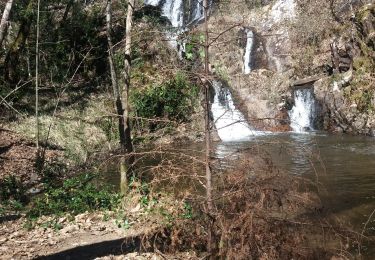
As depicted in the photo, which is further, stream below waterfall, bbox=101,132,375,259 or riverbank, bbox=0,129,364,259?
stream below waterfall, bbox=101,132,375,259

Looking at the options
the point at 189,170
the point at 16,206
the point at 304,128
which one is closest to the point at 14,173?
the point at 16,206

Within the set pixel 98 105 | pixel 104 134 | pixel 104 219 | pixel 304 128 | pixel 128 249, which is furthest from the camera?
pixel 304 128

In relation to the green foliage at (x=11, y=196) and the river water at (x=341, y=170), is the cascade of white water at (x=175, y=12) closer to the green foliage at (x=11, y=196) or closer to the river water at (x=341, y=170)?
the river water at (x=341, y=170)

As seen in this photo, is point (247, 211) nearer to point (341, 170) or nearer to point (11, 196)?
point (11, 196)

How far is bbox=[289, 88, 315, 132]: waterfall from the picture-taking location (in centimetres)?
2520

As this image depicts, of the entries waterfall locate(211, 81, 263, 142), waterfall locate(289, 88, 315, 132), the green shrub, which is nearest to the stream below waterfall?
waterfall locate(211, 81, 263, 142)

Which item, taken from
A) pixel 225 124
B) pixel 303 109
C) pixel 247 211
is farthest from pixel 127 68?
pixel 303 109

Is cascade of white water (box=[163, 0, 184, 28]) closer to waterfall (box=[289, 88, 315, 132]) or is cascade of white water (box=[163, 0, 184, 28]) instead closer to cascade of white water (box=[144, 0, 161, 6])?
cascade of white water (box=[144, 0, 161, 6])

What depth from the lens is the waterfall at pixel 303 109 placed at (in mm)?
25203

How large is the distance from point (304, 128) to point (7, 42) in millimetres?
17066

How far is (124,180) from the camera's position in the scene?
32.1 ft

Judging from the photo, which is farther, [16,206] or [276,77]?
[276,77]

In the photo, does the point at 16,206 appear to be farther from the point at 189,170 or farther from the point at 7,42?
the point at 7,42

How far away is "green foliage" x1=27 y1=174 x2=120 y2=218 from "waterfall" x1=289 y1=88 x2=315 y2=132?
17184 millimetres
